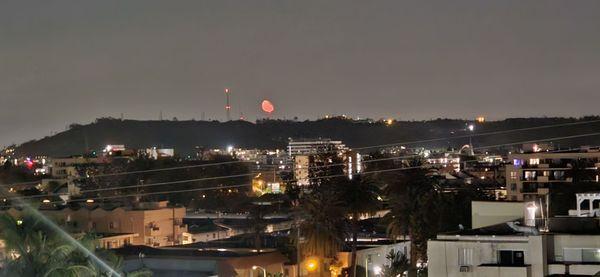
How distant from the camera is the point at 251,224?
61125mm

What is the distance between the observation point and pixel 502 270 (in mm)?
18953

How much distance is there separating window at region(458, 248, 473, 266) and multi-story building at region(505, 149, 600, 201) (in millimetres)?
64882

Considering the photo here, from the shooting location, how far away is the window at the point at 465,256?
773 inches

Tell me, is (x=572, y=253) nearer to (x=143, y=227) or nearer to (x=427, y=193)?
(x=427, y=193)

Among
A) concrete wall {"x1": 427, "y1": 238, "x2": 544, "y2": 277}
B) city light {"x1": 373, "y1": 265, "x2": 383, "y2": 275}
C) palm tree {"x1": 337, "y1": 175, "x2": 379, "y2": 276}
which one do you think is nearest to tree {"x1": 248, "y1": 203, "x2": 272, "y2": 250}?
palm tree {"x1": 337, "y1": 175, "x2": 379, "y2": 276}

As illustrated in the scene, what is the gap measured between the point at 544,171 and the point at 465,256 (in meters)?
67.6

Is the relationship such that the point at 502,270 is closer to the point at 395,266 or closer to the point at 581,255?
the point at 581,255

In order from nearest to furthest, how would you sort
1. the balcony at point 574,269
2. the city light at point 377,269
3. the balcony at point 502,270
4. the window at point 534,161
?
the balcony at point 574,269 → the balcony at point 502,270 → the city light at point 377,269 → the window at point 534,161

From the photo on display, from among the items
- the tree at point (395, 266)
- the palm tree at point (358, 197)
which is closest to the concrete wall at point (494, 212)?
the tree at point (395, 266)

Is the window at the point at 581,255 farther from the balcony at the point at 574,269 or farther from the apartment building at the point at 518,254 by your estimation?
the balcony at the point at 574,269

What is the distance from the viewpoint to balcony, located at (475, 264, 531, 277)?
18609 millimetres

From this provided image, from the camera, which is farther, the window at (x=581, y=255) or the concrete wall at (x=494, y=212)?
the concrete wall at (x=494, y=212)

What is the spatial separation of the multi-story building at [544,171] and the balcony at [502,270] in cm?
6539

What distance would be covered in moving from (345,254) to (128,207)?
20997 mm
